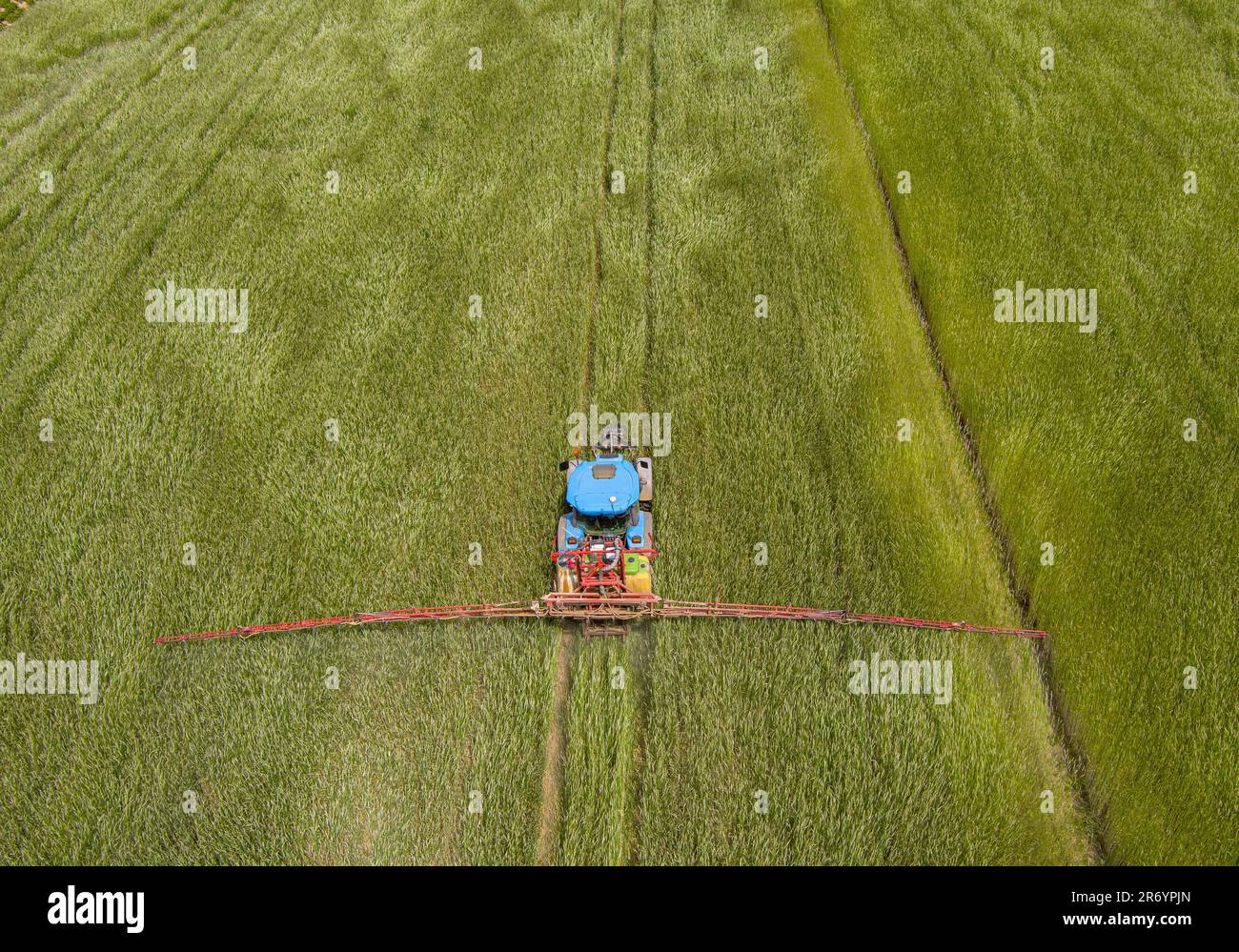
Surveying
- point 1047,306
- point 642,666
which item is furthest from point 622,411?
point 1047,306

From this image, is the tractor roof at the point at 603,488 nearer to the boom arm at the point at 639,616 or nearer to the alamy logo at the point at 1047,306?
the boom arm at the point at 639,616

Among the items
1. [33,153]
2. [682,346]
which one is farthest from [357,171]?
[682,346]

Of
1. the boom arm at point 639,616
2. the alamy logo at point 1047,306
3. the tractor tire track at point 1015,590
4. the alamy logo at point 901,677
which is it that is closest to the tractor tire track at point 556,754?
the boom arm at point 639,616

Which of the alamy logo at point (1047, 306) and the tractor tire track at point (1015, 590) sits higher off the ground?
the alamy logo at point (1047, 306)

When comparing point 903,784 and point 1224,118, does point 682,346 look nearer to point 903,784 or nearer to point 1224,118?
point 903,784

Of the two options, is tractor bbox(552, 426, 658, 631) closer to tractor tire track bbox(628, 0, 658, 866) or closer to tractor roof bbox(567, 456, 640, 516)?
tractor roof bbox(567, 456, 640, 516)

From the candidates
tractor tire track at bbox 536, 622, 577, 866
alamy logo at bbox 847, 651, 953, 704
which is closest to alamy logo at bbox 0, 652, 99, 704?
tractor tire track at bbox 536, 622, 577, 866

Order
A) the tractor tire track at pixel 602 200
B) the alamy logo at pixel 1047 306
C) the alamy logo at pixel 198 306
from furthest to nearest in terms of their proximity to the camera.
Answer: the alamy logo at pixel 198 306 < the alamy logo at pixel 1047 306 < the tractor tire track at pixel 602 200
